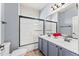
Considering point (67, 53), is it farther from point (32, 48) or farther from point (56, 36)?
point (32, 48)

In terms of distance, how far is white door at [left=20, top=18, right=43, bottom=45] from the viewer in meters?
3.03

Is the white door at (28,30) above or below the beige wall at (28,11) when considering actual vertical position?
below

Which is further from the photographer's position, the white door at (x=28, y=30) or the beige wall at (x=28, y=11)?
the beige wall at (x=28, y=11)

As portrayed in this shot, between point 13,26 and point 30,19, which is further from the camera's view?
point 30,19

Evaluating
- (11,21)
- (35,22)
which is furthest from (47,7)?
(11,21)

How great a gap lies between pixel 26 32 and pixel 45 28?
848 mm

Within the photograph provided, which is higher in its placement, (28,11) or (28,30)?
(28,11)

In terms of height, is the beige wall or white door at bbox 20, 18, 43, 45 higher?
the beige wall

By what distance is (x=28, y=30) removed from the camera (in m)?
3.30

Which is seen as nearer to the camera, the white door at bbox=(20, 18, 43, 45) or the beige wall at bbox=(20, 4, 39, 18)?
the white door at bbox=(20, 18, 43, 45)

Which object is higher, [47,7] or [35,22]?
[47,7]

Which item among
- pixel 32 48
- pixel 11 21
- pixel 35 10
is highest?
pixel 35 10

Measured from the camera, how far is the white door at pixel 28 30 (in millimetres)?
3029

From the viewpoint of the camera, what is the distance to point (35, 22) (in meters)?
3.45
